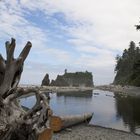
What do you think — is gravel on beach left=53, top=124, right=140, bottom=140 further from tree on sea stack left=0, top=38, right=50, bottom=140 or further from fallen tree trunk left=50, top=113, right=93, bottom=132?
tree on sea stack left=0, top=38, right=50, bottom=140

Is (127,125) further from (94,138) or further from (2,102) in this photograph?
(2,102)

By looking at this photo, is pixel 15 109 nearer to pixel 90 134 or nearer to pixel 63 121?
pixel 63 121

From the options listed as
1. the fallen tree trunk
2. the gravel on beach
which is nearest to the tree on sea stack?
the fallen tree trunk

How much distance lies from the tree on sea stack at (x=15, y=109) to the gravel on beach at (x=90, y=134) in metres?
19.7

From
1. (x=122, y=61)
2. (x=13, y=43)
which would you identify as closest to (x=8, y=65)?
(x=13, y=43)

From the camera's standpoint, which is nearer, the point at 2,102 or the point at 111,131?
the point at 2,102

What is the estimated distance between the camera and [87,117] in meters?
42.9

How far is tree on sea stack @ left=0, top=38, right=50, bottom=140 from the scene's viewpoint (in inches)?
354

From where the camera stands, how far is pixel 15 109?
9.50 m

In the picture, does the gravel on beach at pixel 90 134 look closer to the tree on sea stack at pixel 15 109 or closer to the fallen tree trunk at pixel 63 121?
the fallen tree trunk at pixel 63 121

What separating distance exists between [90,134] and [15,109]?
79.6 ft

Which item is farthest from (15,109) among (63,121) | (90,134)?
(90,134)

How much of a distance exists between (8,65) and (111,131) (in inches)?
1097

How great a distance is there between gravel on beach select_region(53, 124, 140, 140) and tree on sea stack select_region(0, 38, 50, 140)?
19.7m
